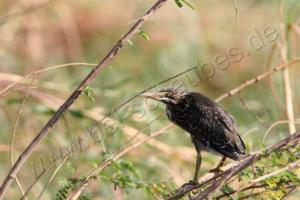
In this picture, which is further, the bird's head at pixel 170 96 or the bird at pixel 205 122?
the bird's head at pixel 170 96

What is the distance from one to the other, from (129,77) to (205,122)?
1.28m

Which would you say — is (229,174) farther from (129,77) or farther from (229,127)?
(129,77)

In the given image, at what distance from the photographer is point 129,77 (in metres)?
4.50

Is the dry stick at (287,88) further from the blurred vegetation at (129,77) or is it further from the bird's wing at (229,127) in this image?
the bird's wing at (229,127)

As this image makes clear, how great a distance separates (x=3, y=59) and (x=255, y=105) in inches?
72.7

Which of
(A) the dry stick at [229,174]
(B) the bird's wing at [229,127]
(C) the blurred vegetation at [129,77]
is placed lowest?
(A) the dry stick at [229,174]

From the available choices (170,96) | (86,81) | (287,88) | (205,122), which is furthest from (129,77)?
(86,81)

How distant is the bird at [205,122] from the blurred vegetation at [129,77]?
0.11 m

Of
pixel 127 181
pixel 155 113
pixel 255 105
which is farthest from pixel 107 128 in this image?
pixel 255 105

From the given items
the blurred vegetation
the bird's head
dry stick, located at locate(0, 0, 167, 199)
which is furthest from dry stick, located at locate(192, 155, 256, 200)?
the bird's head

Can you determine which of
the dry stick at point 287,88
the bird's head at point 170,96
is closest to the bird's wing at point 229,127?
the bird's head at point 170,96

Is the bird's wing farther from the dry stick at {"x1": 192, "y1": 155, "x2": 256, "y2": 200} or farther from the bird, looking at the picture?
the dry stick at {"x1": 192, "y1": 155, "x2": 256, "y2": 200}

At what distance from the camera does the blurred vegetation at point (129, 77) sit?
13.2ft

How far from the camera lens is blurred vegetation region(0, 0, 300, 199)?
13.2 ft
